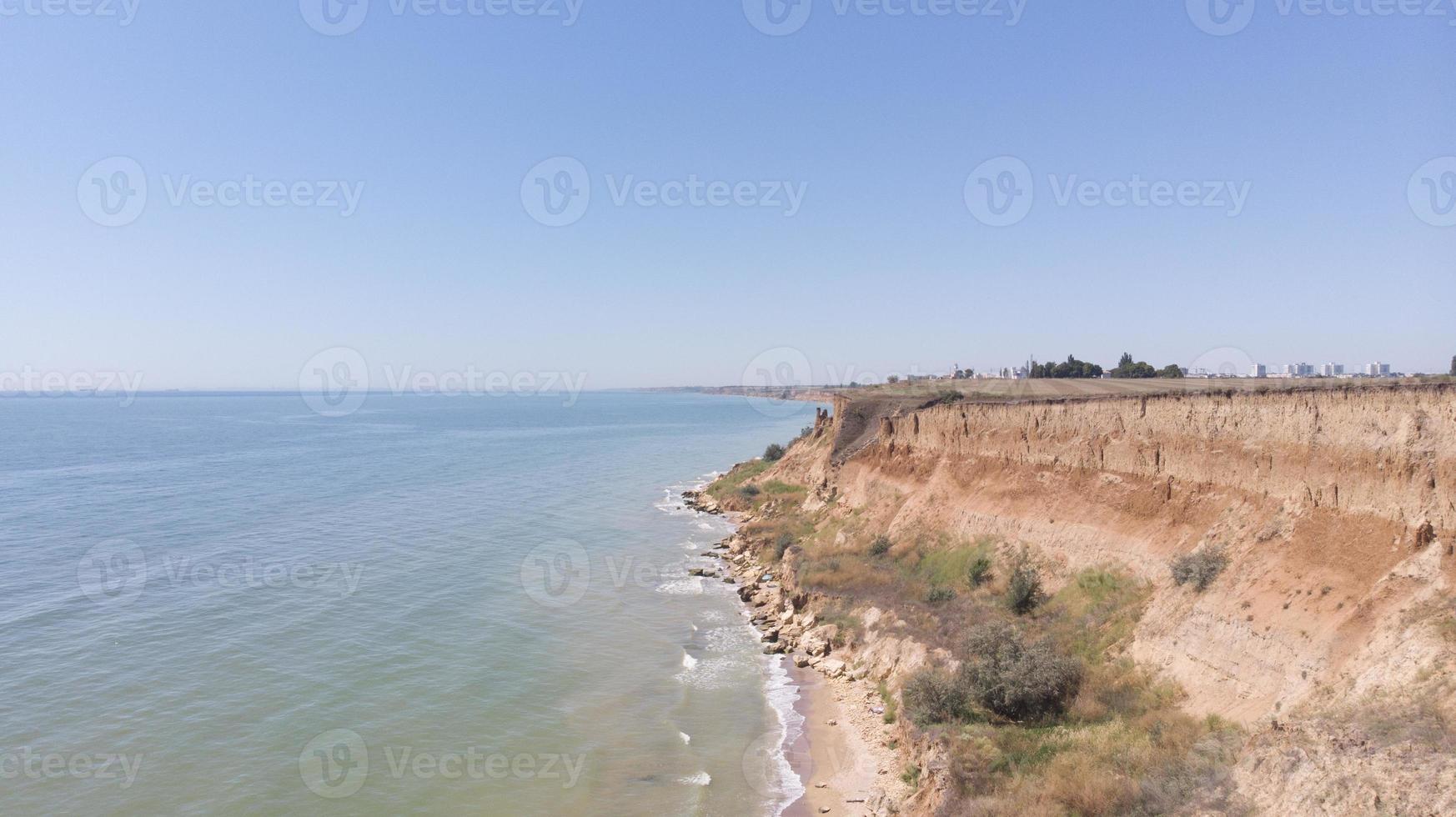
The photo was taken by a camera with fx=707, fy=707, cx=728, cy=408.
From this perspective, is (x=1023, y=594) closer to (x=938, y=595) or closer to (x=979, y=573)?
(x=979, y=573)

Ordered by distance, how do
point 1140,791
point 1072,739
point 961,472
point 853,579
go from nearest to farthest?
point 1140,791 < point 1072,739 < point 853,579 < point 961,472

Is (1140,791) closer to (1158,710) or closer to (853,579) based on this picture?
(1158,710)

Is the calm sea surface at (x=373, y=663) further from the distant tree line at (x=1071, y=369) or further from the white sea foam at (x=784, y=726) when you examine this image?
the distant tree line at (x=1071, y=369)

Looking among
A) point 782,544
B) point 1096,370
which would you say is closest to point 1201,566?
point 782,544

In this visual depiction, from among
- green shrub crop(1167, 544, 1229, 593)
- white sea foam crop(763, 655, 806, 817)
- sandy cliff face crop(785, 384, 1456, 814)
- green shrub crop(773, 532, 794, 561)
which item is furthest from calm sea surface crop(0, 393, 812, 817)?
green shrub crop(1167, 544, 1229, 593)

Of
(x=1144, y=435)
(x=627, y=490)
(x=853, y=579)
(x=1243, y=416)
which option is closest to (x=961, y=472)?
(x=853, y=579)

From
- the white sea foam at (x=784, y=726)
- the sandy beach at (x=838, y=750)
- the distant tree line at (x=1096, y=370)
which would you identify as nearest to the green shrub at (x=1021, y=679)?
the sandy beach at (x=838, y=750)
